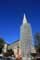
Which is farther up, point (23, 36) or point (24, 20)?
point (24, 20)

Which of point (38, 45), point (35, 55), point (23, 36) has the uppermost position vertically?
point (23, 36)

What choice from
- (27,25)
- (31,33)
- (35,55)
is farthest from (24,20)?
(35,55)

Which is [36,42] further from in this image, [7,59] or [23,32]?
[7,59]

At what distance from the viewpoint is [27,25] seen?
177 ft

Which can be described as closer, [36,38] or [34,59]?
[34,59]

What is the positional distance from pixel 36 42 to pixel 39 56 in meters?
11.2

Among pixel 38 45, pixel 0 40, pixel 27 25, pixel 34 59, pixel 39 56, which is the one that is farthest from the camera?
pixel 27 25

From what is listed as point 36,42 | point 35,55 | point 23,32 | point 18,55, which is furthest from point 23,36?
point 18,55

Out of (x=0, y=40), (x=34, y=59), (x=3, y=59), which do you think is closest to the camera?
(x=3, y=59)

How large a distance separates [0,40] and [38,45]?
8.85 m

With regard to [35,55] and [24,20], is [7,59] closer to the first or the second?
[35,55]

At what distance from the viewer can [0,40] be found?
44.6 m

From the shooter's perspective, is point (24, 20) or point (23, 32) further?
point (24, 20)

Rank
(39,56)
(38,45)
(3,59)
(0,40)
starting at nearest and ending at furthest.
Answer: (3,59) → (39,56) → (38,45) → (0,40)
